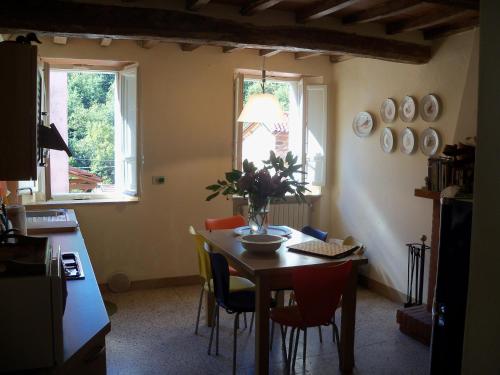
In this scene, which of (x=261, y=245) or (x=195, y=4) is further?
(x=195, y=4)

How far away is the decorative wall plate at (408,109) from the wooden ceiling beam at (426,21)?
0.65 meters

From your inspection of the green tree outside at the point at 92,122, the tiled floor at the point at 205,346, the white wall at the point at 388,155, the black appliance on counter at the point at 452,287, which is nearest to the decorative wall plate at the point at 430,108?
the white wall at the point at 388,155

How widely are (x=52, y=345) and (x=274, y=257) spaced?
183 cm

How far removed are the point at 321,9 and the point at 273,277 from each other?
1946 mm

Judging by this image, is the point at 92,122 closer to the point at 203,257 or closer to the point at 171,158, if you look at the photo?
the point at 171,158

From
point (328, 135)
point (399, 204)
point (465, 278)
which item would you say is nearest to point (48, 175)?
point (328, 135)

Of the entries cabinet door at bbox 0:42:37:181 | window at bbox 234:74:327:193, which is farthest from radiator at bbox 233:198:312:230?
cabinet door at bbox 0:42:37:181

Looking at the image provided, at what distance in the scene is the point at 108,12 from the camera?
3.22m

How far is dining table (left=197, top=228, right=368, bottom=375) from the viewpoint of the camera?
2.86 m

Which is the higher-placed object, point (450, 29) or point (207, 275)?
point (450, 29)

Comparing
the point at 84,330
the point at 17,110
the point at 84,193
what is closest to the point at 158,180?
the point at 84,193

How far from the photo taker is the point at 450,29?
4.00 m

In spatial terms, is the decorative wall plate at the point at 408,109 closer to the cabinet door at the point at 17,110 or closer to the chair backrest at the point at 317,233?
the chair backrest at the point at 317,233

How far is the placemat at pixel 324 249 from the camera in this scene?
3139 mm
